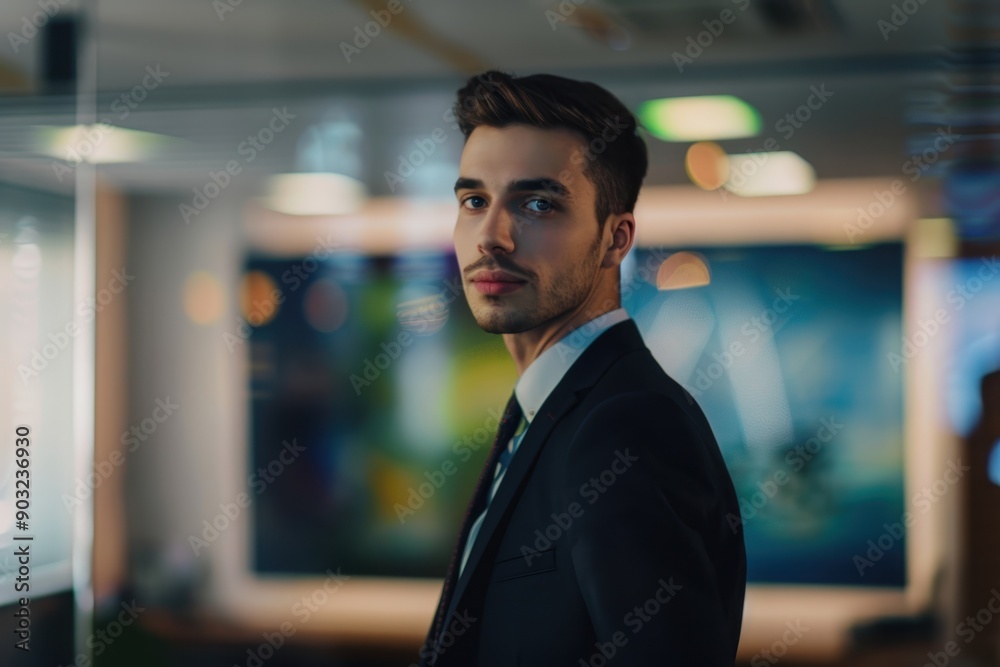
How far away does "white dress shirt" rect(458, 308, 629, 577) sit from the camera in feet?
5.39

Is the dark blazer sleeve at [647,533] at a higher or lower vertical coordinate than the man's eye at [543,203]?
lower

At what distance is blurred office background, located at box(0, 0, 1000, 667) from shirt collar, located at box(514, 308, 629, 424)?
132 cm

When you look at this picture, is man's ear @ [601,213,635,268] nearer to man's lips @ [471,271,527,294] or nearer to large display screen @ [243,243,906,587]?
man's lips @ [471,271,527,294]

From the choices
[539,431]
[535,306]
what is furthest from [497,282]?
[539,431]

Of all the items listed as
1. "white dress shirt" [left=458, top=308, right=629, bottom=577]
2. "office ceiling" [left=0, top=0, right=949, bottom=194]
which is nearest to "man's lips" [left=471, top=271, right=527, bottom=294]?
"white dress shirt" [left=458, top=308, right=629, bottom=577]

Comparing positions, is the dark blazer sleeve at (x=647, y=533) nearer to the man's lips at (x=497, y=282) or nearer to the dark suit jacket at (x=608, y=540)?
the dark suit jacket at (x=608, y=540)

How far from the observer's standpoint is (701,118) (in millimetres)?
3008

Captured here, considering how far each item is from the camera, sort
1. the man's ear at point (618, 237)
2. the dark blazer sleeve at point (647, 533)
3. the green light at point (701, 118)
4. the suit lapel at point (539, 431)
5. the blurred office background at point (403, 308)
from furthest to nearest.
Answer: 1. the green light at point (701, 118)
2. the blurred office background at point (403, 308)
3. the man's ear at point (618, 237)
4. the suit lapel at point (539, 431)
5. the dark blazer sleeve at point (647, 533)

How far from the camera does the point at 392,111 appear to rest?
3.29 meters

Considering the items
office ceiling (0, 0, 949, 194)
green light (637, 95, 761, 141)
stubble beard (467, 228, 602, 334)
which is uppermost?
office ceiling (0, 0, 949, 194)

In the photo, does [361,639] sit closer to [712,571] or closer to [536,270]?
[536,270]

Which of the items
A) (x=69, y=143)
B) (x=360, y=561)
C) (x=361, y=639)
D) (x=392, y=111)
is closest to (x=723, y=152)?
(x=392, y=111)

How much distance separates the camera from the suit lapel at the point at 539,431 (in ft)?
5.01

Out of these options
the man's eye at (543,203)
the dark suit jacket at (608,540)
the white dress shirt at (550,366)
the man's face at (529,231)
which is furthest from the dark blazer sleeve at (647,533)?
the man's eye at (543,203)
